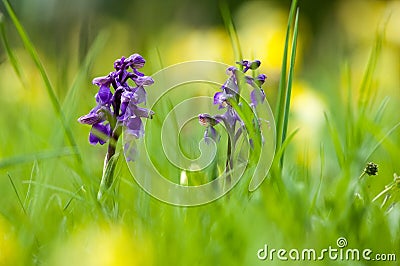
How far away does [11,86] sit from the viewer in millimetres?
1983

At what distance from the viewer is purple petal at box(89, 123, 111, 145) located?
3.04ft

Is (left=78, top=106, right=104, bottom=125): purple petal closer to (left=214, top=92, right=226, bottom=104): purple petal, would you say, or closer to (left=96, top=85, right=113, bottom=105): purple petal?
(left=96, top=85, right=113, bottom=105): purple petal

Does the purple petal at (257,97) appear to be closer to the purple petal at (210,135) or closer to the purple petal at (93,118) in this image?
the purple petal at (210,135)

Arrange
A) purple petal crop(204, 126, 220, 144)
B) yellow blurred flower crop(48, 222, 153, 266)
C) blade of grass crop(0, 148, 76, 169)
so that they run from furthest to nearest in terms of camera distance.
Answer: purple petal crop(204, 126, 220, 144)
blade of grass crop(0, 148, 76, 169)
yellow blurred flower crop(48, 222, 153, 266)

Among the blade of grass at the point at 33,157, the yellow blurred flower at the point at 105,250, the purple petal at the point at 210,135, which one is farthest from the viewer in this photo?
the purple petal at the point at 210,135

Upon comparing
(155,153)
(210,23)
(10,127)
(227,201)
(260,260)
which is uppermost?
(210,23)

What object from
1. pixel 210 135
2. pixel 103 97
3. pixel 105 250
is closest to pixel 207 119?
pixel 210 135

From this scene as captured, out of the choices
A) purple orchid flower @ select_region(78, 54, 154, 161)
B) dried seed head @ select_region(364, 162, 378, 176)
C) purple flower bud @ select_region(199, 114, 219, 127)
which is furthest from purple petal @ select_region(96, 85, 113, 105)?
dried seed head @ select_region(364, 162, 378, 176)

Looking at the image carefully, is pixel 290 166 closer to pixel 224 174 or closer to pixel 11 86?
pixel 224 174

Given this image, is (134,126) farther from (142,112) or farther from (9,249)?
(9,249)

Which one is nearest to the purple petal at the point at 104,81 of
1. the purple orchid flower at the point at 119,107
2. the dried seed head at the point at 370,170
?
the purple orchid flower at the point at 119,107

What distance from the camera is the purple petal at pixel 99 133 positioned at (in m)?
0.93

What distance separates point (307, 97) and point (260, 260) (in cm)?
108

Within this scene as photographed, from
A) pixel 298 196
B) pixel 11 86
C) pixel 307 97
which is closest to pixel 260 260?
pixel 298 196
